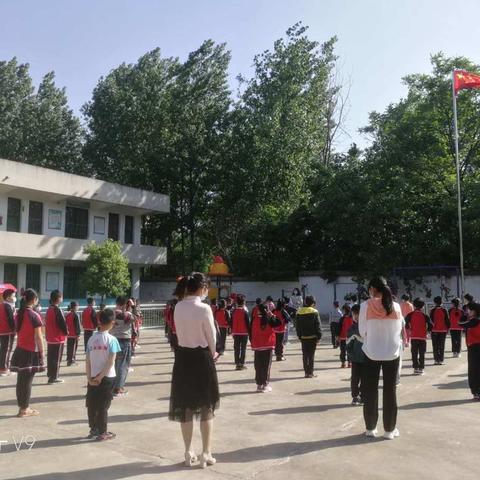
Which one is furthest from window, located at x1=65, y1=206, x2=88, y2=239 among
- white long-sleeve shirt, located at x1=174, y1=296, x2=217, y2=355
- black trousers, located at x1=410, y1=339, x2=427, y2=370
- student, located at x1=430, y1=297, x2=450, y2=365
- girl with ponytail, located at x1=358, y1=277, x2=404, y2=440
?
white long-sleeve shirt, located at x1=174, y1=296, x2=217, y2=355

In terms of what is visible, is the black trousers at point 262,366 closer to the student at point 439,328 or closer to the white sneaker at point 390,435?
the white sneaker at point 390,435

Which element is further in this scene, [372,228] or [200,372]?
[372,228]

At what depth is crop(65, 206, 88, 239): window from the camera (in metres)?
31.0

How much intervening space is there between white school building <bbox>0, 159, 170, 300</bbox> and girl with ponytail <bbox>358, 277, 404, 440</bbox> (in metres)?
23.7

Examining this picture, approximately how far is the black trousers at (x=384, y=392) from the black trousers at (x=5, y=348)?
7816 millimetres

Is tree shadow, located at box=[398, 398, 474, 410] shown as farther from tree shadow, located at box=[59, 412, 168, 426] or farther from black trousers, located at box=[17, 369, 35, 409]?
black trousers, located at box=[17, 369, 35, 409]

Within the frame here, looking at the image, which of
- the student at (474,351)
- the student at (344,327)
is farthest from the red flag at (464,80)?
the student at (474,351)

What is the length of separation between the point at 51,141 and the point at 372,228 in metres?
22.2

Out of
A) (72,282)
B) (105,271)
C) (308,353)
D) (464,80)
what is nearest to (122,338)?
(308,353)

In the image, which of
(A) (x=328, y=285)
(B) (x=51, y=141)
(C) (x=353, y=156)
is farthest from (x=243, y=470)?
(B) (x=51, y=141)

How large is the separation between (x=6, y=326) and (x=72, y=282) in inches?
825

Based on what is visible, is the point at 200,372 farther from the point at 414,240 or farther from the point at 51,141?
the point at 51,141

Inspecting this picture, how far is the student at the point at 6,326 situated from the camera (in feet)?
35.3

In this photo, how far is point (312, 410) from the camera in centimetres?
820
